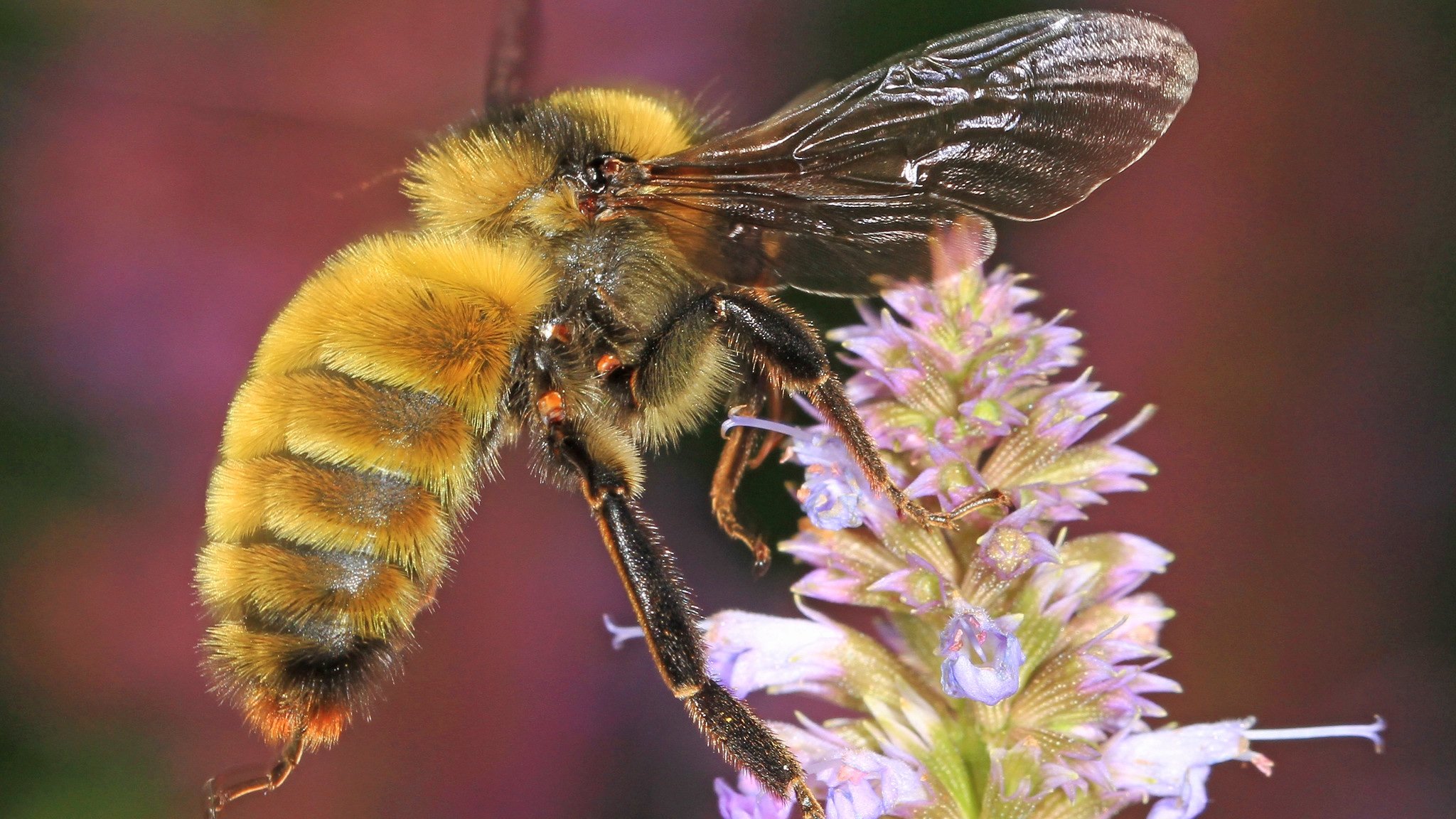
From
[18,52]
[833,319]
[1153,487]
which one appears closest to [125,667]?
[18,52]

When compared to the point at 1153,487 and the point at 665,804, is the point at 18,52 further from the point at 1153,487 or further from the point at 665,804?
the point at 1153,487

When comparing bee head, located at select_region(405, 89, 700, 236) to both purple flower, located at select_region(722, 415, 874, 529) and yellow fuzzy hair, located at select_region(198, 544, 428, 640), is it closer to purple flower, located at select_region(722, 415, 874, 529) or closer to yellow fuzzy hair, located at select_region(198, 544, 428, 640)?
purple flower, located at select_region(722, 415, 874, 529)

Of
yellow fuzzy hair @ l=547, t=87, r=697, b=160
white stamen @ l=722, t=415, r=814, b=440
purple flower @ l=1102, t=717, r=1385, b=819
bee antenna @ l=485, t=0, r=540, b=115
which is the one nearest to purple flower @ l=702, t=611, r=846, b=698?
white stamen @ l=722, t=415, r=814, b=440

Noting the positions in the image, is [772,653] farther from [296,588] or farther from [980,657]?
→ [296,588]

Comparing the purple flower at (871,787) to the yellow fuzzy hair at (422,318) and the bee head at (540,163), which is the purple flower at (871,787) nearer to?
the yellow fuzzy hair at (422,318)

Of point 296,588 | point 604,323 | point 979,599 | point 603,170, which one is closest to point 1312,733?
point 979,599

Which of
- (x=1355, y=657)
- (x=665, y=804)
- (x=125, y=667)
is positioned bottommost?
(x=1355, y=657)

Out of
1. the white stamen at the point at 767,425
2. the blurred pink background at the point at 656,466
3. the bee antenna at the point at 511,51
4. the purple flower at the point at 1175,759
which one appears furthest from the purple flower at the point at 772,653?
the blurred pink background at the point at 656,466
